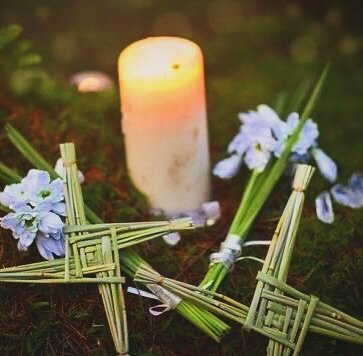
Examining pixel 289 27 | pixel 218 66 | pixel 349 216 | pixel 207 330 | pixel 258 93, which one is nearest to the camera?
pixel 207 330

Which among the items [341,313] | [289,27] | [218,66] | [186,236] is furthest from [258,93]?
[341,313]

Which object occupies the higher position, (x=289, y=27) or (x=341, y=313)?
(x=289, y=27)

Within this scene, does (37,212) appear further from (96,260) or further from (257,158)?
(257,158)

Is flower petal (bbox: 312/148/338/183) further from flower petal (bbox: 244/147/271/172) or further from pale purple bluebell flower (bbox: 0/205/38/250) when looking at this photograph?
pale purple bluebell flower (bbox: 0/205/38/250)

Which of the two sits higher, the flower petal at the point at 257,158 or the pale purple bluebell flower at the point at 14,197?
the pale purple bluebell flower at the point at 14,197

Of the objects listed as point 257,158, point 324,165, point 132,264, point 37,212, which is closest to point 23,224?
point 37,212

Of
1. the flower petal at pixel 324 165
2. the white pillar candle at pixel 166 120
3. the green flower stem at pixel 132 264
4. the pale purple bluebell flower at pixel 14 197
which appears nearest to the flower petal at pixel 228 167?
the white pillar candle at pixel 166 120

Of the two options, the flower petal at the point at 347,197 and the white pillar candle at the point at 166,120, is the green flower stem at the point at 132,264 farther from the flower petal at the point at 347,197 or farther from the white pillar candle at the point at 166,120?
the flower petal at the point at 347,197

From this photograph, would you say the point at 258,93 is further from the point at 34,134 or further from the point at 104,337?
the point at 104,337
